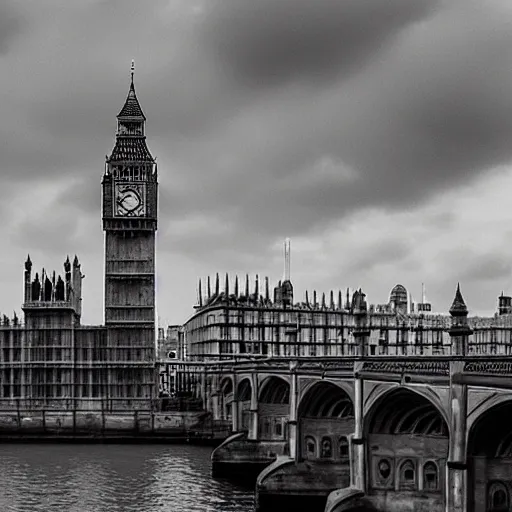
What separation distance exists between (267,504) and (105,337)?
62.6 meters

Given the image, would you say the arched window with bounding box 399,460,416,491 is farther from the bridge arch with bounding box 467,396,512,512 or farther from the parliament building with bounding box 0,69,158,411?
the parliament building with bounding box 0,69,158,411

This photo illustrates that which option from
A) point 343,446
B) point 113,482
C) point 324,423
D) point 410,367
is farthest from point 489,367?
point 113,482

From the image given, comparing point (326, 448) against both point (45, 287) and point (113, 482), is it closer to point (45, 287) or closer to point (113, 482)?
point (113, 482)

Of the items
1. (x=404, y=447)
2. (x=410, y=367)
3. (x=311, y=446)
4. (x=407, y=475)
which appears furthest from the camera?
(x=311, y=446)

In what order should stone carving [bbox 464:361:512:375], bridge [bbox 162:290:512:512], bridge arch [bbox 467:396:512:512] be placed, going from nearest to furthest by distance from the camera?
bridge arch [bbox 467:396:512:512]
bridge [bbox 162:290:512:512]
stone carving [bbox 464:361:512:375]

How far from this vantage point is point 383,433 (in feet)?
220

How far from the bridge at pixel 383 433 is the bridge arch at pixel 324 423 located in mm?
77

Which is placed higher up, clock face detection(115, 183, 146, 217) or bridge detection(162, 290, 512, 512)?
clock face detection(115, 183, 146, 217)

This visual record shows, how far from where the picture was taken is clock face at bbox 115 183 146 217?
138 m

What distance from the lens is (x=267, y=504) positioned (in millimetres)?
77875

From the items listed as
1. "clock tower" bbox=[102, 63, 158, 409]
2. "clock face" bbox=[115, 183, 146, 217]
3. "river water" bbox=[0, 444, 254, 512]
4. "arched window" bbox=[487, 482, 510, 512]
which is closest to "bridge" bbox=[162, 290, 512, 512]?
"arched window" bbox=[487, 482, 510, 512]

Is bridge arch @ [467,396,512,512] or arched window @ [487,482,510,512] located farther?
arched window @ [487,482,510,512]

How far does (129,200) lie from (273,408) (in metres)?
45.0

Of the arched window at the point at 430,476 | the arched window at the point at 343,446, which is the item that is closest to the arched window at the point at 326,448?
the arched window at the point at 343,446
